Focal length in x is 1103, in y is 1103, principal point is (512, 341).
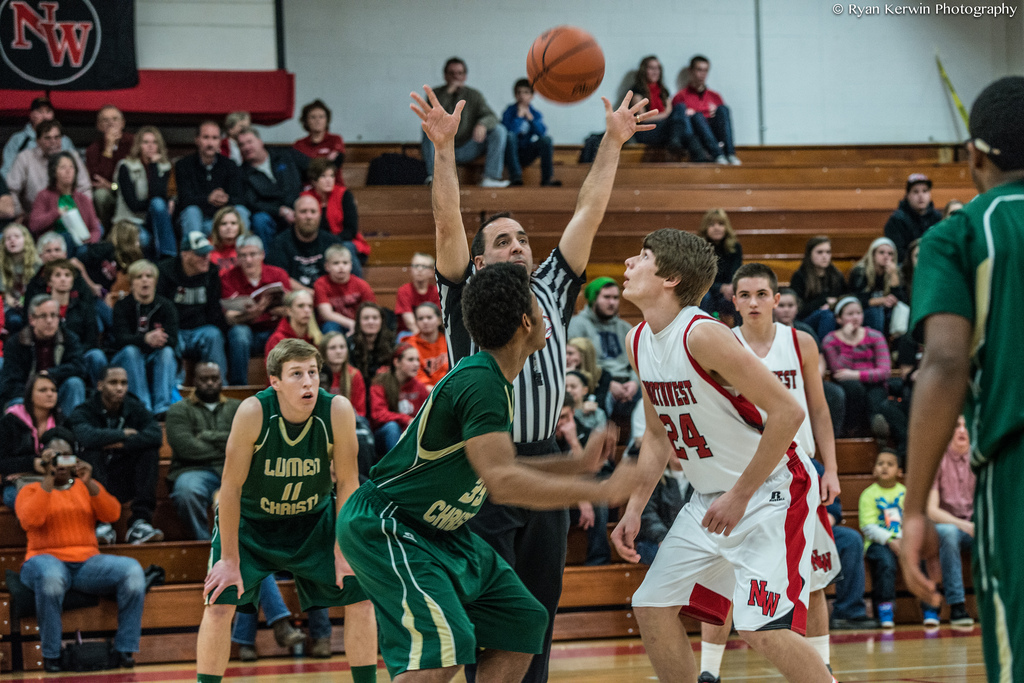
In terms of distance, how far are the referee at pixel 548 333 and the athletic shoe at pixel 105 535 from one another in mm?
4333

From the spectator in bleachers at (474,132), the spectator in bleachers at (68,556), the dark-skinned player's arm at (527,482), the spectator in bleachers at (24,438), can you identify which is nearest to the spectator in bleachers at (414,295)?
the spectator in bleachers at (24,438)

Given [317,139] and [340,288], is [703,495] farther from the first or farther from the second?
[317,139]

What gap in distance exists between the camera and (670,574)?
13.3 feet

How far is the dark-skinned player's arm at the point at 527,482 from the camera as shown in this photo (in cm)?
290

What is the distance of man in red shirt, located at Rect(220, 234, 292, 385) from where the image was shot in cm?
902

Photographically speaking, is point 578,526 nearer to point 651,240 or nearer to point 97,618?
point 97,618

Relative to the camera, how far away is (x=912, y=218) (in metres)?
11.3

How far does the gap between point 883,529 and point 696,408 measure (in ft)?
15.4

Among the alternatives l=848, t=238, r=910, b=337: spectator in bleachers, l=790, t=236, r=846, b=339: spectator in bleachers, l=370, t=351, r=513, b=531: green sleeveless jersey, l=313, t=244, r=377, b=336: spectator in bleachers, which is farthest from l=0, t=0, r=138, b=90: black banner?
l=370, t=351, r=513, b=531: green sleeveless jersey

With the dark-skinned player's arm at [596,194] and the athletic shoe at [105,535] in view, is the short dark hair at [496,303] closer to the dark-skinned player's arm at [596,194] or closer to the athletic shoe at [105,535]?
the dark-skinned player's arm at [596,194]

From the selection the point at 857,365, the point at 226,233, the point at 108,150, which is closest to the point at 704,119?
the point at 857,365

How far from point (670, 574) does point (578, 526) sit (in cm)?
380

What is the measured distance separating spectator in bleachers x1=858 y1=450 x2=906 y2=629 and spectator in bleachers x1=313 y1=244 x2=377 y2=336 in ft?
14.3

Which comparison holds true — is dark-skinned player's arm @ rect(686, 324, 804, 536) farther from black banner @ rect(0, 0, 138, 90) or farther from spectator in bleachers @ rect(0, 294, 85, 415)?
black banner @ rect(0, 0, 138, 90)
